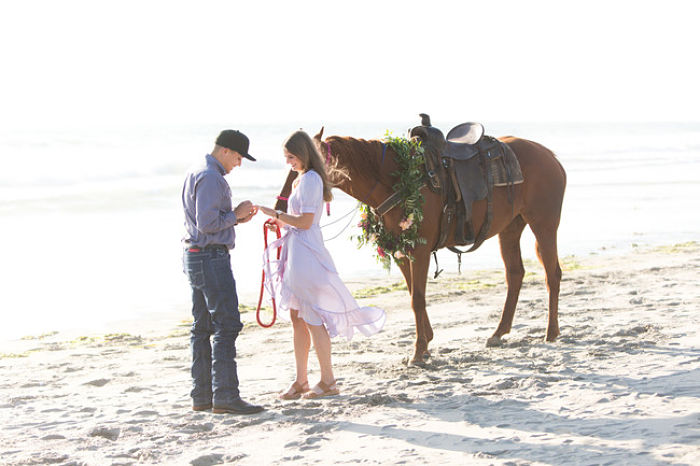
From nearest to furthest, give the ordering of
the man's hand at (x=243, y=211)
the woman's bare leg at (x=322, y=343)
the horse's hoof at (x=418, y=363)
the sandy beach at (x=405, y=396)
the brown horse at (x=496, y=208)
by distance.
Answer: the sandy beach at (x=405, y=396) → the man's hand at (x=243, y=211) → the woman's bare leg at (x=322, y=343) → the brown horse at (x=496, y=208) → the horse's hoof at (x=418, y=363)

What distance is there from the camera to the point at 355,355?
638cm

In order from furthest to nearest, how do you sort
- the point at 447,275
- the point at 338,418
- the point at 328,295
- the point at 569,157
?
1. the point at 569,157
2. the point at 447,275
3. the point at 328,295
4. the point at 338,418

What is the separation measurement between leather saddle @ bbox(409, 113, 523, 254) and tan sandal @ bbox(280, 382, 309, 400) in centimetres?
159

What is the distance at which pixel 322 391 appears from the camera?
5.07m

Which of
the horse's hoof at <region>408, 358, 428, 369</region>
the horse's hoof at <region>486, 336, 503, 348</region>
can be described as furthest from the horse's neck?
the horse's hoof at <region>486, 336, 503, 348</region>

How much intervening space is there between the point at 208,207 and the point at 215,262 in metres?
0.37

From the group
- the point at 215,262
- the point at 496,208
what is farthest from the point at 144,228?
the point at 215,262

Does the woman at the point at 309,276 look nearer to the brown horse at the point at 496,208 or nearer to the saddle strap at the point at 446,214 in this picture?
A: the brown horse at the point at 496,208

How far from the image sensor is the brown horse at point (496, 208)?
18.3 ft

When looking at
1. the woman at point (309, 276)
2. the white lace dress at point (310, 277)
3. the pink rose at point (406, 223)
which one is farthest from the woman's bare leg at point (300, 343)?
the pink rose at point (406, 223)

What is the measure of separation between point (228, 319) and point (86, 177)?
2303cm

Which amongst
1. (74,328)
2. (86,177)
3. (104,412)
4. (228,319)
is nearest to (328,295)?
(228,319)

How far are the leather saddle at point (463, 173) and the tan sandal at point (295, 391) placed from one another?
5.23ft

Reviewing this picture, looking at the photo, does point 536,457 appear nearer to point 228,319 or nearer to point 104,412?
point 228,319
